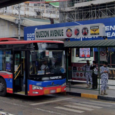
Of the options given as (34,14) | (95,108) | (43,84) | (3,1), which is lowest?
(95,108)

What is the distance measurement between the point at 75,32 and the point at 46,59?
355 cm

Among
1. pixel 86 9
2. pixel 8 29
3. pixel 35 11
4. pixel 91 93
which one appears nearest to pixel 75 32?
pixel 91 93

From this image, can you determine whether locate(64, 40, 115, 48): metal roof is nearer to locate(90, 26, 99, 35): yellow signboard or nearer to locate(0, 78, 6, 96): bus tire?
locate(90, 26, 99, 35): yellow signboard

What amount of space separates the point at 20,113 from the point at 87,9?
21.9m

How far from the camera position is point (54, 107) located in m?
8.84

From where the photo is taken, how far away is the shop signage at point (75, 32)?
38.8 ft

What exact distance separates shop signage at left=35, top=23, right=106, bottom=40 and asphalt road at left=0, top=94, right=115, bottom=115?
12.6 feet

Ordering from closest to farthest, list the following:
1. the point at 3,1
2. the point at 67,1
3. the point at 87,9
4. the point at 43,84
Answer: the point at 43,84, the point at 3,1, the point at 87,9, the point at 67,1

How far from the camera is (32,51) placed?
969 centimetres

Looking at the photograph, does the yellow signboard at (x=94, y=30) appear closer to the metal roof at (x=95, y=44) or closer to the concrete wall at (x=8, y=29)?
the metal roof at (x=95, y=44)

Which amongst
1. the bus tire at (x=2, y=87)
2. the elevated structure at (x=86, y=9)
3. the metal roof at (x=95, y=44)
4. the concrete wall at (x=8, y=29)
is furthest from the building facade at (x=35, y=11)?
the bus tire at (x=2, y=87)

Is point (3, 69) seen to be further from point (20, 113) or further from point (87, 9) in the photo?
point (87, 9)

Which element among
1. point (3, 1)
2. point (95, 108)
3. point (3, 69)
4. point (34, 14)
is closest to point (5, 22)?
point (34, 14)

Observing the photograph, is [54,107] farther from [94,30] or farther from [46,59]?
[94,30]
